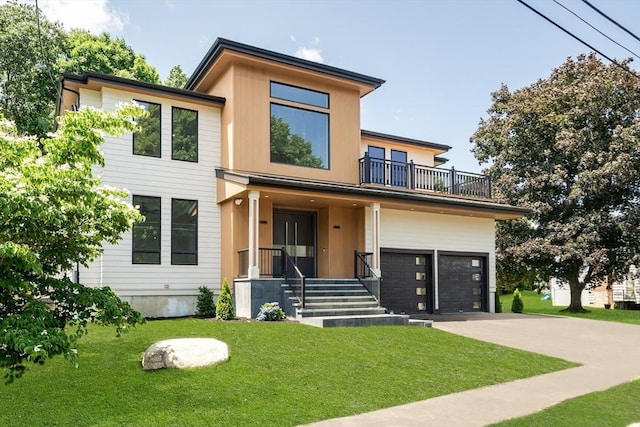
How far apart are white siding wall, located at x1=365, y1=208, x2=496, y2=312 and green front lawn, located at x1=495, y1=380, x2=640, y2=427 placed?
9.20 metres

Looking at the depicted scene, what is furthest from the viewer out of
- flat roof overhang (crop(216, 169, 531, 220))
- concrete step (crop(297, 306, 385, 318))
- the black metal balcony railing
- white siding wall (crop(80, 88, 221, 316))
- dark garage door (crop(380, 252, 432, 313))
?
dark garage door (crop(380, 252, 432, 313))

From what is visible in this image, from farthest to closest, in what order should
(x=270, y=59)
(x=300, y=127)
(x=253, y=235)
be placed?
(x=300, y=127) → (x=270, y=59) → (x=253, y=235)

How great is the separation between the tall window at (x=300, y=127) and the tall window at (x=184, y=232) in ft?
9.54

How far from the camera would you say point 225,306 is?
13445 millimetres

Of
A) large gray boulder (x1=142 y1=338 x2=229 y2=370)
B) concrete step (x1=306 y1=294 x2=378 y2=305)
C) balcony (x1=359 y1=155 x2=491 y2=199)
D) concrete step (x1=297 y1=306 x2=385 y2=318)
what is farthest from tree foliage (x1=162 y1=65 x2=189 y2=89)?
large gray boulder (x1=142 y1=338 x2=229 y2=370)

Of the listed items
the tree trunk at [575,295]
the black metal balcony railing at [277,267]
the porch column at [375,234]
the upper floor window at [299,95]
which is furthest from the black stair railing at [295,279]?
the tree trunk at [575,295]

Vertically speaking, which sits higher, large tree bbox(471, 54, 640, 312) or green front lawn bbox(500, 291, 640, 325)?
large tree bbox(471, 54, 640, 312)

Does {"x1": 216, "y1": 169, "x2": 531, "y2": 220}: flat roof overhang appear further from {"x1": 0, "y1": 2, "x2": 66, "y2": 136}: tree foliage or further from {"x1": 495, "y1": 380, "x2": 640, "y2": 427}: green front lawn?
{"x1": 0, "y1": 2, "x2": 66, "y2": 136}: tree foliage

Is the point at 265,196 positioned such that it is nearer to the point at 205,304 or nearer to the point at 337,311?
the point at 205,304

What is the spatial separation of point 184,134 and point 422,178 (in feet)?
26.9

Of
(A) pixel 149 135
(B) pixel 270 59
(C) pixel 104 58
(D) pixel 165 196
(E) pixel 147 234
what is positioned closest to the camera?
(E) pixel 147 234

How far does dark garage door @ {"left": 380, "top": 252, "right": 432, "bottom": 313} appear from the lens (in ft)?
56.5

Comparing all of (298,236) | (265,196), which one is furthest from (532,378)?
(298,236)

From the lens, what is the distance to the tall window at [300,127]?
16.2 m
